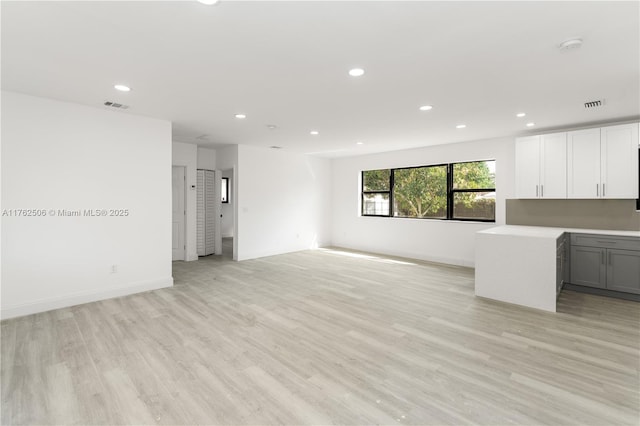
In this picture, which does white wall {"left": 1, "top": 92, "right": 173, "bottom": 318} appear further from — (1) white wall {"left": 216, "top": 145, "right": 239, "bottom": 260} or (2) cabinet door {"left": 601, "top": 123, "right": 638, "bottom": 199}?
(2) cabinet door {"left": 601, "top": 123, "right": 638, "bottom": 199}

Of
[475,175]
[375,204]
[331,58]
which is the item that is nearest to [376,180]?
[375,204]

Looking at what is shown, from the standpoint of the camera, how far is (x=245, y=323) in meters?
3.36

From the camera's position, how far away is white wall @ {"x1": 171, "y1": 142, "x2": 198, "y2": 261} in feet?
A: 21.9

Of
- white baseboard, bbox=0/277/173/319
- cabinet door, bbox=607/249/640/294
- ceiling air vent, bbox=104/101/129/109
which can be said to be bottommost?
white baseboard, bbox=0/277/173/319

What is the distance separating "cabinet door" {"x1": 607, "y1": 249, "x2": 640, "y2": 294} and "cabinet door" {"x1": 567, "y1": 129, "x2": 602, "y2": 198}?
93 centimetres

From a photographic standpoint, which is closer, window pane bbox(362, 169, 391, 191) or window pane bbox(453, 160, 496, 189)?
window pane bbox(453, 160, 496, 189)

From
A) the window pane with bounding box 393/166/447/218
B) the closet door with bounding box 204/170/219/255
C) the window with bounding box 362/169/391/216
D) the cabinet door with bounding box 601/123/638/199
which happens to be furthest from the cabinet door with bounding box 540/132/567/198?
the closet door with bounding box 204/170/219/255

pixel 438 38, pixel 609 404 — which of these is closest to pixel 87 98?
pixel 438 38

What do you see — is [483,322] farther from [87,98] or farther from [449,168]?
[87,98]

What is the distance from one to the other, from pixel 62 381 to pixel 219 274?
3251 millimetres

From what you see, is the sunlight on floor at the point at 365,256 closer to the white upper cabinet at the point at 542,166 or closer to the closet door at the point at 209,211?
the white upper cabinet at the point at 542,166

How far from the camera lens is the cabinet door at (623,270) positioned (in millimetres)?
4023

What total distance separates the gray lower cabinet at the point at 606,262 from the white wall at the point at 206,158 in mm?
7143

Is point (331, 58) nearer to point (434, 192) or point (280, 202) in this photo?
point (434, 192)
